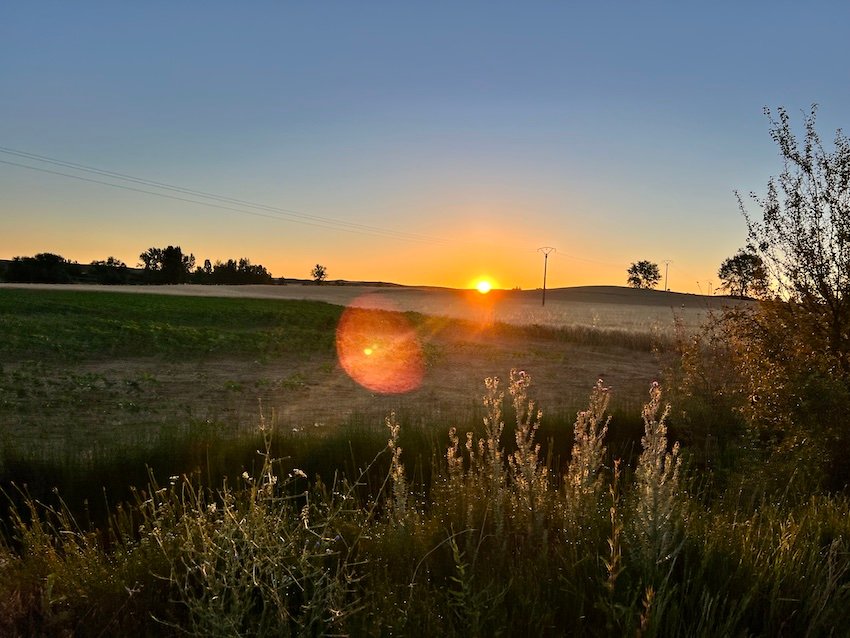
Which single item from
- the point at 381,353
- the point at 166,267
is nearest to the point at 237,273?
the point at 166,267

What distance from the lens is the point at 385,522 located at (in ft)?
15.7

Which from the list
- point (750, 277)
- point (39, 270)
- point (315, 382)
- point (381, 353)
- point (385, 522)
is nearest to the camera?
point (385, 522)

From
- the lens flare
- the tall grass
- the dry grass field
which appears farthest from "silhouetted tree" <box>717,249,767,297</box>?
the lens flare

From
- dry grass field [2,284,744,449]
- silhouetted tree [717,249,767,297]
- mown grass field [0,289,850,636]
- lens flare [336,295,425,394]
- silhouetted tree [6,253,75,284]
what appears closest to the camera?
mown grass field [0,289,850,636]

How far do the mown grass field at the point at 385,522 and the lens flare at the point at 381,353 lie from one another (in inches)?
59.4

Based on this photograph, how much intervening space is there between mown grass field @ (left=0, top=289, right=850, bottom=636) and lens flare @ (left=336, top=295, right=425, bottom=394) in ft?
4.95

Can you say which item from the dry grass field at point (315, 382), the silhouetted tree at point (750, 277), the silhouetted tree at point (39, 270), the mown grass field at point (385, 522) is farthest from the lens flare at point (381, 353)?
the silhouetted tree at point (39, 270)

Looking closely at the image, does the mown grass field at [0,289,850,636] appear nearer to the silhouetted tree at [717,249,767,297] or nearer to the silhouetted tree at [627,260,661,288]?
the silhouetted tree at [717,249,767,297]

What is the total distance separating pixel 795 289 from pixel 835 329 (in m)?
0.76

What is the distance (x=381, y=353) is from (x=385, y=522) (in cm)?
1785

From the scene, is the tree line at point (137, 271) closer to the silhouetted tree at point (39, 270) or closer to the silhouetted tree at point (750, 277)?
the silhouetted tree at point (39, 270)

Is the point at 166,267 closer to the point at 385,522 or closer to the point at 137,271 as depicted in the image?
the point at 137,271

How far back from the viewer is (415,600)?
121 inches

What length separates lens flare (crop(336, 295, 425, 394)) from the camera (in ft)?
57.4
